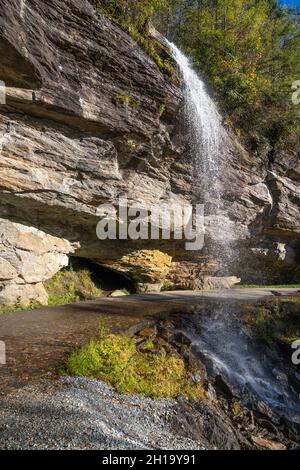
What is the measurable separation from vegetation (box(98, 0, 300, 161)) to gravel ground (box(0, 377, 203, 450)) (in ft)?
45.3

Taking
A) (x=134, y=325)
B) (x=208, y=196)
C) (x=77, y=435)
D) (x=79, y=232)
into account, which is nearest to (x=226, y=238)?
(x=208, y=196)

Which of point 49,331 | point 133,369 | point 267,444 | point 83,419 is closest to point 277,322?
point 267,444

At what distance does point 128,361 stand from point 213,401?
1374 millimetres

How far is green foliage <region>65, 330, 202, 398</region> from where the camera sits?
4312 mm

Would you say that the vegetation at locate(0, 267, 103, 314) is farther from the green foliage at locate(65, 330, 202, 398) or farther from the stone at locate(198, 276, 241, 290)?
the green foliage at locate(65, 330, 202, 398)

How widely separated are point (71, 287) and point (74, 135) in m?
6.07

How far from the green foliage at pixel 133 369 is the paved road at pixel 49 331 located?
422 mm

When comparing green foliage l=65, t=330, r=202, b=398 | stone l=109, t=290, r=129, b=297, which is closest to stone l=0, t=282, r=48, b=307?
stone l=109, t=290, r=129, b=297

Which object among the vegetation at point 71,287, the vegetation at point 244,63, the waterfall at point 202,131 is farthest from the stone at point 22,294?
the vegetation at point 244,63

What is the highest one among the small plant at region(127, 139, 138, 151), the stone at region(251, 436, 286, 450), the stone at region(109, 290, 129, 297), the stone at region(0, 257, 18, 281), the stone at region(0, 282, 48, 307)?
the small plant at region(127, 139, 138, 151)

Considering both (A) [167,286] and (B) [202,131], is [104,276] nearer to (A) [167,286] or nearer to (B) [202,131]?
(A) [167,286]

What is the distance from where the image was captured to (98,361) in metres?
4.61
